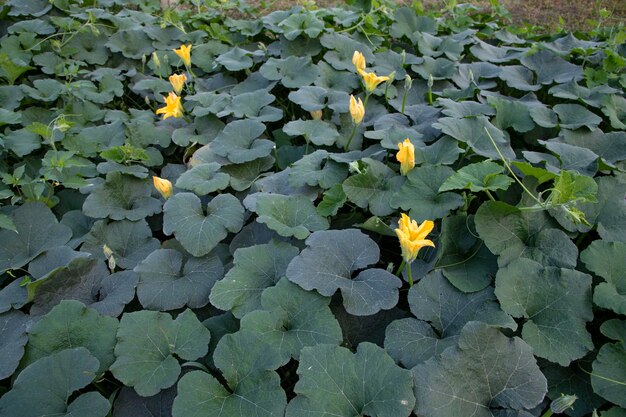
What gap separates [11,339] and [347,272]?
4.32 ft

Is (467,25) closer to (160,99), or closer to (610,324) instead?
(160,99)

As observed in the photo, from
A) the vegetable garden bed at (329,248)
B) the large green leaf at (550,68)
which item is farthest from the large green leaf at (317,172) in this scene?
the large green leaf at (550,68)

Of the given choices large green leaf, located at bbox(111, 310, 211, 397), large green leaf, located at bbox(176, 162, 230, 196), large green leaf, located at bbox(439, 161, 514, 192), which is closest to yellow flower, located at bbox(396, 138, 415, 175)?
large green leaf, located at bbox(439, 161, 514, 192)

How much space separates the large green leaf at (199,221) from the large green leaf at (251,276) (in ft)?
0.67

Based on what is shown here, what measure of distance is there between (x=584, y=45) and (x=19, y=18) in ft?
15.9

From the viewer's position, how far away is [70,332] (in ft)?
5.93

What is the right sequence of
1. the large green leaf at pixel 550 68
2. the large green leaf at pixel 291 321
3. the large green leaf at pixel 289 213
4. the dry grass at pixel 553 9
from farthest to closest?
the dry grass at pixel 553 9
the large green leaf at pixel 550 68
the large green leaf at pixel 289 213
the large green leaf at pixel 291 321

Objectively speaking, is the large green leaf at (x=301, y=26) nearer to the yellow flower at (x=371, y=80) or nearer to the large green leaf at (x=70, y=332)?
the yellow flower at (x=371, y=80)

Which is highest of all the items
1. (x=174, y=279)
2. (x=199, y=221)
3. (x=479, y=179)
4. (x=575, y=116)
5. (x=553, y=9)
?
(x=479, y=179)

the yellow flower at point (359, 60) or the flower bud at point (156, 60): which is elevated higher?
the yellow flower at point (359, 60)

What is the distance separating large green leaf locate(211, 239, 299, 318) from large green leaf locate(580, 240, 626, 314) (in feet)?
3.61

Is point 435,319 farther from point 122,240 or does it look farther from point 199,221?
point 122,240

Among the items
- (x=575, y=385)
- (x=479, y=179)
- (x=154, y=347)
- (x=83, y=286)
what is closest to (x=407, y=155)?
(x=479, y=179)

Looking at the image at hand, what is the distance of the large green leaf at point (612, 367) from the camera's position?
1557 mm
